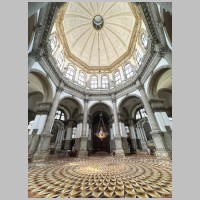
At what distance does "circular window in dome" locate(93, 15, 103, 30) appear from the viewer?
17.7 m

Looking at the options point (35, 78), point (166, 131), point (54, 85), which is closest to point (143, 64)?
point (166, 131)

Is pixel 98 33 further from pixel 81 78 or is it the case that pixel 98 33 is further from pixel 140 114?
pixel 140 114

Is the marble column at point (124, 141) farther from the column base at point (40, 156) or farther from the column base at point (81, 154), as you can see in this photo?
the column base at point (40, 156)

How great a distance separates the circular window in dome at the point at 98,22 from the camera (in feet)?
57.9

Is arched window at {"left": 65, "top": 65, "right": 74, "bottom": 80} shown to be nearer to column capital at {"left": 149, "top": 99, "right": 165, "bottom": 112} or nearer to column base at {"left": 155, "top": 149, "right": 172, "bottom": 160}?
column capital at {"left": 149, "top": 99, "right": 165, "bottom": 112}

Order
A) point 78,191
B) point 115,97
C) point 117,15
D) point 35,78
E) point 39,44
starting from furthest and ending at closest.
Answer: point 117,15 < point 115,97 < point 35,78 < point 39,44 < point 78,191

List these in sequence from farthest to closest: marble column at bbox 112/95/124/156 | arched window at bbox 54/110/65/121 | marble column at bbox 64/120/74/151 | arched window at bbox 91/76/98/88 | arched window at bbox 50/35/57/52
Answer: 1. arched window at bbox 91/76/98/88
2. arched window at bbox 54/110/65/121
3. marble column at bbox 64/120/74/151
4. arched window at bbox 50/35/57/52
5. marble column at bbox 112/95/124/156

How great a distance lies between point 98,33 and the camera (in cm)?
1847

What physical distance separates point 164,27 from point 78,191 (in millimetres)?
9676

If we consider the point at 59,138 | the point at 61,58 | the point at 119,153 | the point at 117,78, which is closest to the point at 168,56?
the point at 117,78

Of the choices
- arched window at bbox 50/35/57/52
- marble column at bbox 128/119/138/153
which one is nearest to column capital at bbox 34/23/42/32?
arched window at bbox 50/35/57/52

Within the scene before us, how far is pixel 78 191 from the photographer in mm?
2959

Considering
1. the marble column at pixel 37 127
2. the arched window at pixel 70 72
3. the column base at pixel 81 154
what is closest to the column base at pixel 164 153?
the column base at pixel 81 154

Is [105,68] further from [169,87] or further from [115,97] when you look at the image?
[169,87]
